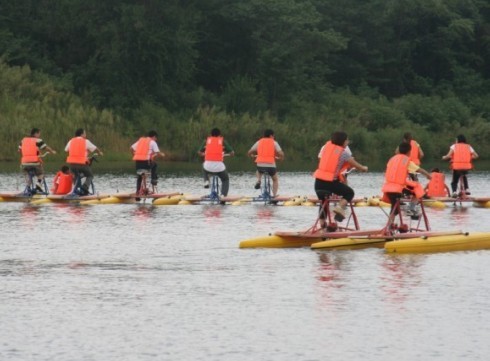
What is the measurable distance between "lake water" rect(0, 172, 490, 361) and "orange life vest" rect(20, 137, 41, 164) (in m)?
8.95

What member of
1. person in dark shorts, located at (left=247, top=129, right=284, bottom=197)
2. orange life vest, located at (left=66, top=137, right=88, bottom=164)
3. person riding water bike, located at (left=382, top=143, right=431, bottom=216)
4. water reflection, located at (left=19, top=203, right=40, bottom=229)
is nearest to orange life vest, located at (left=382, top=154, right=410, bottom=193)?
person riding water bike, located at (left=382, top=143, right=431, bottom=216)

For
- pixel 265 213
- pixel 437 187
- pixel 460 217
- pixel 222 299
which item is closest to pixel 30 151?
pixel 265 213

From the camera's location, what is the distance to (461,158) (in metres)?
32.1

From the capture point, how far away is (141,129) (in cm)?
6794

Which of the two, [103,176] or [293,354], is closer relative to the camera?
[293,354]

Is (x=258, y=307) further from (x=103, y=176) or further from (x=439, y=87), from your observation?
(x=439, y=87)

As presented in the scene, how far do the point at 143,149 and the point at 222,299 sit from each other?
59.6 ft

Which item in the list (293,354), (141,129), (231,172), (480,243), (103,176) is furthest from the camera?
(141,129)

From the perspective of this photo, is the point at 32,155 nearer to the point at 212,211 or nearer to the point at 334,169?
the point at 212,211

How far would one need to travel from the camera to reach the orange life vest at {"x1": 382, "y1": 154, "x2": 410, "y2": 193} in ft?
65.1

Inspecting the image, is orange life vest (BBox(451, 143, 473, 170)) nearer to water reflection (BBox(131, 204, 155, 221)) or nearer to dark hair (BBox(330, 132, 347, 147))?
water reflection (BBox(131, 204, 155, 221))

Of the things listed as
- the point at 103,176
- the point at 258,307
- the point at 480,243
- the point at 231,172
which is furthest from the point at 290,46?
the point at 258,307

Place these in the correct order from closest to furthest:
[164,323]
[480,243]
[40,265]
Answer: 1. [164,323]
2. [40,265]
3. [480,243]

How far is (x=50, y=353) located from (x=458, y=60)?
77.4m
